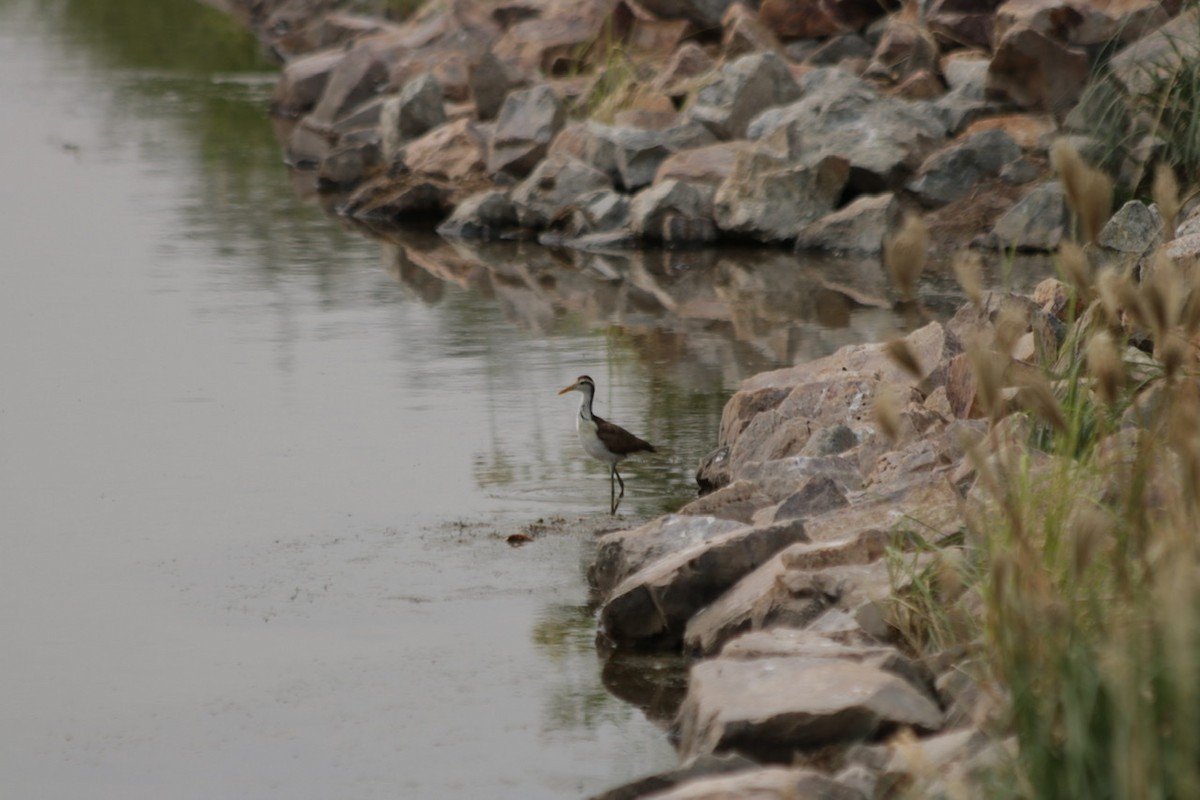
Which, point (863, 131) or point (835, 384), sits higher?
point (863, 131)

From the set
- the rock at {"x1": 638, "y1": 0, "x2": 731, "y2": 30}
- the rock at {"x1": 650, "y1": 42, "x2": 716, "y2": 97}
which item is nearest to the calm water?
the rock at {"x1": 650, "y1": 42, "x2": 716, "y2": 97}

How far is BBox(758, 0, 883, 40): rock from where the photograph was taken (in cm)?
2123

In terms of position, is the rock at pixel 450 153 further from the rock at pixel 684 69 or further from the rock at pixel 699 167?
the rock at pixel 699 167

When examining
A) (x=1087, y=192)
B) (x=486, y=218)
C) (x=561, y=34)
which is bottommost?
(x=486, y=218)

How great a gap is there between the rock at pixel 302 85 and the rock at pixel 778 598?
67.3 feet

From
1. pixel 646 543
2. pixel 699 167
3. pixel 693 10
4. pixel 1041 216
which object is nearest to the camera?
pixel 646 543

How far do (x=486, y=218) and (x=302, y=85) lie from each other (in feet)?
31.2

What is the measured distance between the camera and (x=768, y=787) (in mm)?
5168

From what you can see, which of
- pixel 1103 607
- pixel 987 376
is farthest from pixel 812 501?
pixel 987 376

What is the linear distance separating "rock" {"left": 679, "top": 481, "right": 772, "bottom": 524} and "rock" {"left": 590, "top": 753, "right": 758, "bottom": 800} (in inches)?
108

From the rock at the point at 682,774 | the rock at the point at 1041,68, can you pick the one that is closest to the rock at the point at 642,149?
the rock at the point at 1041,68

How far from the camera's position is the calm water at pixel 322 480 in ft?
22.7

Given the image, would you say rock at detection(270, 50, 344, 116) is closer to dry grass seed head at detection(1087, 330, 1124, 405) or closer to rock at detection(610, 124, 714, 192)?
rock at detection(610, 124, 714, 192)

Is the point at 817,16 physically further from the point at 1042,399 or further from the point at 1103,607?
the point at 1042,399
